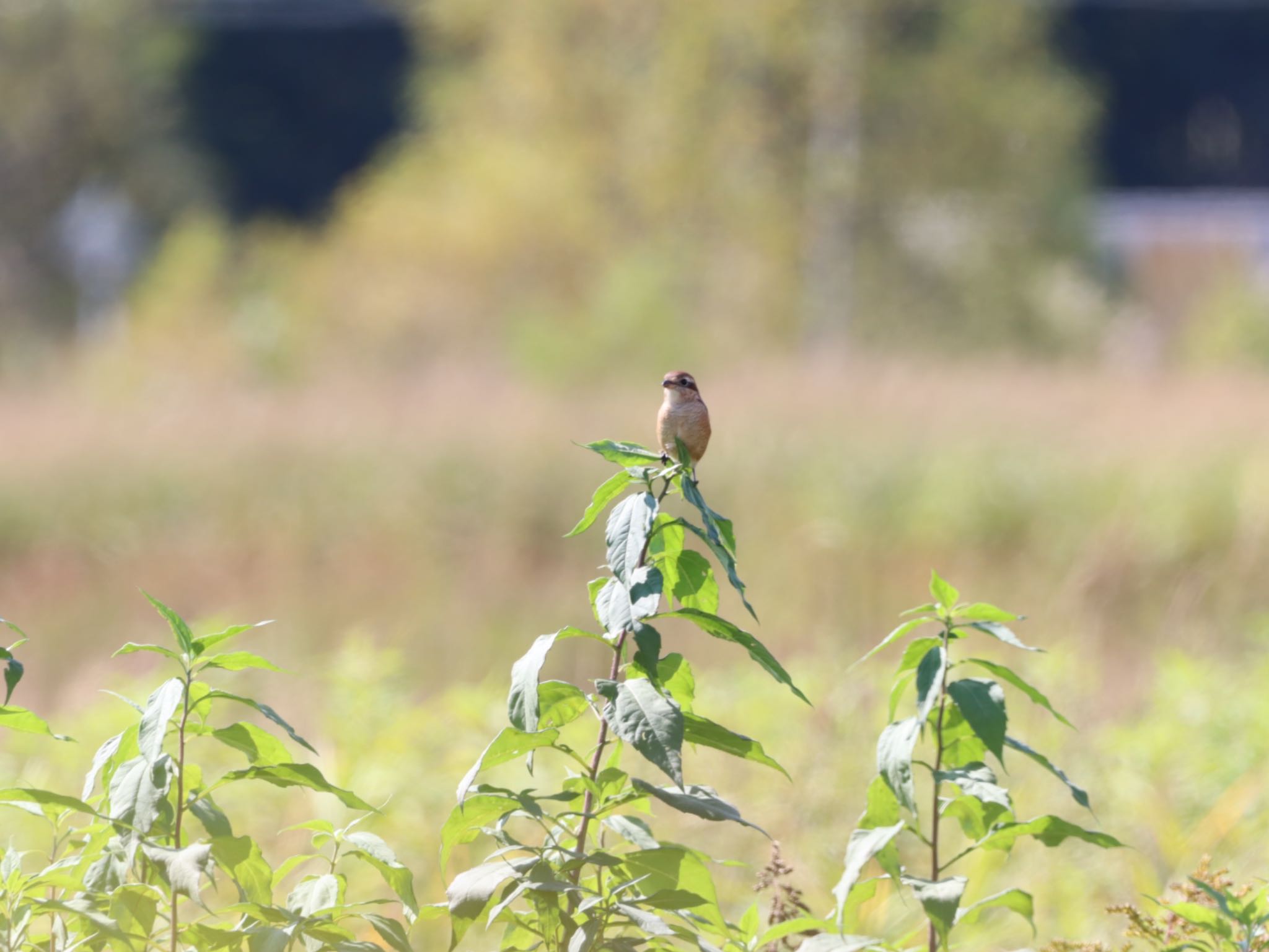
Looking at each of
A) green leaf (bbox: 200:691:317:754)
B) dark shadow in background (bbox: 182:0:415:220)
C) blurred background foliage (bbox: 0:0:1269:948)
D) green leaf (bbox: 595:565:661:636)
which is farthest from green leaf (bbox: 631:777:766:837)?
dark shadow in background (bbox: 182:0:415:220)

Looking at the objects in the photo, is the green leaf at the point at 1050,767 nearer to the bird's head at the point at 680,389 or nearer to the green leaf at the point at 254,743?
the bird's head at the point at 680,389

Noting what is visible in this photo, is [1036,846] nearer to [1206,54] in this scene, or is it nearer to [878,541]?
[878,541]

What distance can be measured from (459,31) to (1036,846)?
49.3 ft

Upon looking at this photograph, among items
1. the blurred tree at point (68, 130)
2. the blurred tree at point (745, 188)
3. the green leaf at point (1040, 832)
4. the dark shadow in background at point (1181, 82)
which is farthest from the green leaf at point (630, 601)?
the dark shadow in background at point (1181, 82)

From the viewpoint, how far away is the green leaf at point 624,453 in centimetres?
95

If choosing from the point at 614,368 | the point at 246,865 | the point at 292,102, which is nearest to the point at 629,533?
the point at 246,865

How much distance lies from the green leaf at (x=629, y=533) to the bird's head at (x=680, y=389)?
0.09m

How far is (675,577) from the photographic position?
1.04 meters

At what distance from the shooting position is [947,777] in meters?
1.04

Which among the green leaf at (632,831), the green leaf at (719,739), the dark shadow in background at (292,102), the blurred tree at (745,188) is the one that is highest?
the dark shadow in background at (292,102)

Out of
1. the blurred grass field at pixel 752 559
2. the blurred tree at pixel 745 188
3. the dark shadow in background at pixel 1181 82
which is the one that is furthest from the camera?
the dark shadow in background at pixel 1181 82

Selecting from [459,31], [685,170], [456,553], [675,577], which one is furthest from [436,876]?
[459,31]

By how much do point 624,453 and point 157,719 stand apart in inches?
13.1

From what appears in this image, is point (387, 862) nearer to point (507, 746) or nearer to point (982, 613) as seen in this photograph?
point (507, 746)
